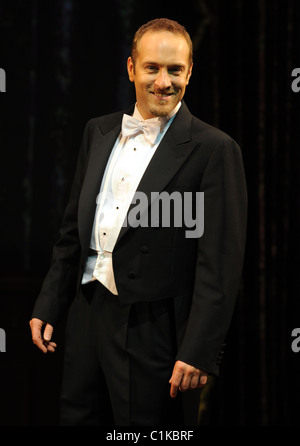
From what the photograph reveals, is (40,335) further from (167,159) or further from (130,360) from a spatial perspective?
(167,159)

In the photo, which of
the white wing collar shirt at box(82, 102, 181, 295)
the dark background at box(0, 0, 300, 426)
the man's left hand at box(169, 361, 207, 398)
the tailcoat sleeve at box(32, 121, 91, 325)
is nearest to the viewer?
the man's left hand at box(169, 361, 207, 398)

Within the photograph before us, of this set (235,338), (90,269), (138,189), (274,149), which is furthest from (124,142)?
(235,338)

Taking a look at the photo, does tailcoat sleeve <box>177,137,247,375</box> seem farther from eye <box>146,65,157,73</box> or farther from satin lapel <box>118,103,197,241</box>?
eye <box>146,65,157,73</box>

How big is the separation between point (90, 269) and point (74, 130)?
1295 millimetres

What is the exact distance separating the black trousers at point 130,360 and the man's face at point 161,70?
49cm

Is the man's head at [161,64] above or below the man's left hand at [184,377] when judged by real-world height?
above

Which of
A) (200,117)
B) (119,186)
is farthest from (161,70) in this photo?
(200,117)

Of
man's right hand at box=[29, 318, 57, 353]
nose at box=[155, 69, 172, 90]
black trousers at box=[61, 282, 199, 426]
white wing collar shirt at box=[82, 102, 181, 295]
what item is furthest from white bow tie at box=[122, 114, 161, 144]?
man's right hand at box=[29, 318, 57, 353]

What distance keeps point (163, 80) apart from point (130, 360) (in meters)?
0.69

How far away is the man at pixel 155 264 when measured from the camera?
160 centimetres

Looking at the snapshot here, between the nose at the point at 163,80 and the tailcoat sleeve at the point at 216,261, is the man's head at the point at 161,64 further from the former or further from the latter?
the tailcoat sleeve at the point at 216,261

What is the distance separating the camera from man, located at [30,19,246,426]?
1601mm

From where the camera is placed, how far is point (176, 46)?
5.36 ft

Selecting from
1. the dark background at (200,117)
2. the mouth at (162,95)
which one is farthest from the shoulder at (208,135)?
the dark background at (200,117)
